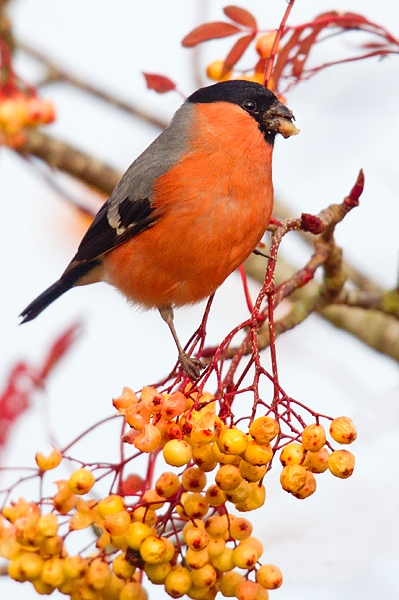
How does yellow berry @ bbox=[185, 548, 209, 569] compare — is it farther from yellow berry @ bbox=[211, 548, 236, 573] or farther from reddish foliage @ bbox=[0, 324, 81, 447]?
reddish foliage @ bbox=[0, 324, 81, 447]

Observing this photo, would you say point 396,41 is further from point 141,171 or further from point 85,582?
point 85,582

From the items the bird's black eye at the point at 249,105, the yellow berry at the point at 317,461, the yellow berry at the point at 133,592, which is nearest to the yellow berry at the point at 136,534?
the yellow berry at the point at 133,592

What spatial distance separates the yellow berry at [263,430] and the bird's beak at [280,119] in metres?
1.39

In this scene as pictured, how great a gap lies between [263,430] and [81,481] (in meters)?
0.54

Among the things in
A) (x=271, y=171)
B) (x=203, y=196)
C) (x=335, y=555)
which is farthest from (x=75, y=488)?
(x=271, y=171)

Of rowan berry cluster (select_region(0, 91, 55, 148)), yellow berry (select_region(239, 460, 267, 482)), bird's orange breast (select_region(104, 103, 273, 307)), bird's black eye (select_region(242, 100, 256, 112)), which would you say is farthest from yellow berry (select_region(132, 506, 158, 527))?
rowan berry cluster (select_region(0, 91, 55, 148))

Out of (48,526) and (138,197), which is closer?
(48,526)

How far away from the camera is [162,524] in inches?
78.1

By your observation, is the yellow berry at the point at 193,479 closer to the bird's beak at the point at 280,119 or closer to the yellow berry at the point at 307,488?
the yellow berry at the point at 307,488

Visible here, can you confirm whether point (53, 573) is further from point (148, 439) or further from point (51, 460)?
point (148, 439)

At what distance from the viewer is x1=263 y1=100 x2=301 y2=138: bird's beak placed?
284 centimetres

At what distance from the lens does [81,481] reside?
201cm

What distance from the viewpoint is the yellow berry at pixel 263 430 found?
5.58 feet

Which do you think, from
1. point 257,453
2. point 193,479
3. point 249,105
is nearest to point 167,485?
point 193,479
